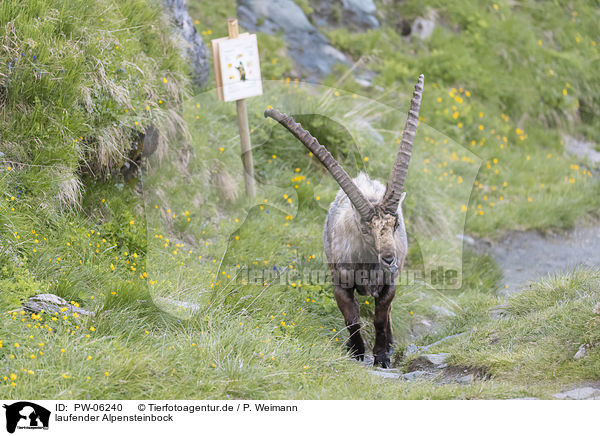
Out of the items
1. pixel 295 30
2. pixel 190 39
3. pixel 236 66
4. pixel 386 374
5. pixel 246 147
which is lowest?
pixel 386 374

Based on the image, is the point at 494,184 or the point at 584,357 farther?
the point at 494,184

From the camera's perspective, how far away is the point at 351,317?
7824mm

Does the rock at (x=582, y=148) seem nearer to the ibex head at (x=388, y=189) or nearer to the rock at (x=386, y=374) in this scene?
the ibex head at (x=388, y=189)

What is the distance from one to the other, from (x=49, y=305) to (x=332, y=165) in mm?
3150

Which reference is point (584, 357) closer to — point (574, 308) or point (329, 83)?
point (574, 308)

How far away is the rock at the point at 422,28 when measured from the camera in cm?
1597

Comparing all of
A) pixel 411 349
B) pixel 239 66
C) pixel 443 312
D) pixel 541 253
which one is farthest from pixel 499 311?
pixel 239 66

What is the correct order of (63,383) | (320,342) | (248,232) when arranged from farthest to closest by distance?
(248,232) → (320,342) → (63,383)

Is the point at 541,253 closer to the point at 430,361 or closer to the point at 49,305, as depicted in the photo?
the point at 430,361

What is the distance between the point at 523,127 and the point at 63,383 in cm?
1273

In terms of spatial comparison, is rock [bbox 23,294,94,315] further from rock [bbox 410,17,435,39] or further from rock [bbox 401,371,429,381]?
rock [bbox 410,17,435,39]

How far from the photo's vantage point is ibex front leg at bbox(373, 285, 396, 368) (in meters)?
7.73

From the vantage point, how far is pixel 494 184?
45.1ft
